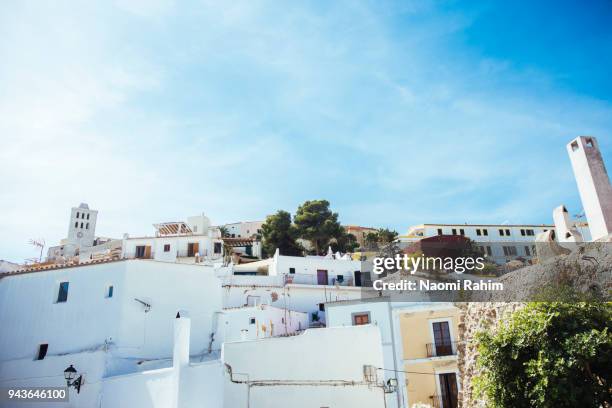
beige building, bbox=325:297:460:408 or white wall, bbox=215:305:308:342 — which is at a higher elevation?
white wall, bbox=215:305:308:342

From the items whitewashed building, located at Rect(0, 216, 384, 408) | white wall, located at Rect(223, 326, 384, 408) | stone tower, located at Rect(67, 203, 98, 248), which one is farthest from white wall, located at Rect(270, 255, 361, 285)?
stone tower, located at Rect(67, 203, 98, 248)

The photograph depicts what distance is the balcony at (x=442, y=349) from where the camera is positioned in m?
18.6

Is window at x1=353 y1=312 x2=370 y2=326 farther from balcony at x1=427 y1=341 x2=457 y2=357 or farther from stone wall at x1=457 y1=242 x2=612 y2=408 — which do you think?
stone wall at x1=457 y1=242 x2=612 y2=408

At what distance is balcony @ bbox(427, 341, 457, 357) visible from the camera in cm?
1862

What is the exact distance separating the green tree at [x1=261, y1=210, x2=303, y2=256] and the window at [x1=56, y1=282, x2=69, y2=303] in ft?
95.9

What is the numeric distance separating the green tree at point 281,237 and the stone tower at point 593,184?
105 ft

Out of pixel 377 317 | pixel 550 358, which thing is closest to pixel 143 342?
pixel 377 317

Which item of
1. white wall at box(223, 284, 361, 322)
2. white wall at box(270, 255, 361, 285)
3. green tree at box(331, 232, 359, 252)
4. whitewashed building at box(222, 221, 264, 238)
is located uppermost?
whitewashed building at box(222, 221, 264, 238)

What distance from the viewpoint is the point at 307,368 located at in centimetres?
1588

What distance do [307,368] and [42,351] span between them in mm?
10015

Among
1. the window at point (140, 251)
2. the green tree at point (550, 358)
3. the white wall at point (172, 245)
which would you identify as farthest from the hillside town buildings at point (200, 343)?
the white wall at point (172, 245)

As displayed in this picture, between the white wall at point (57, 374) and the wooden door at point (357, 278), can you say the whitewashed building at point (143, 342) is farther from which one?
the wooden door at point (357, 278)

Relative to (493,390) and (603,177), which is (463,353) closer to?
(493,390)

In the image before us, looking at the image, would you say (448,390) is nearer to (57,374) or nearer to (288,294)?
(57,374)
